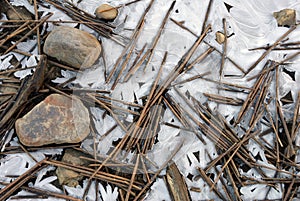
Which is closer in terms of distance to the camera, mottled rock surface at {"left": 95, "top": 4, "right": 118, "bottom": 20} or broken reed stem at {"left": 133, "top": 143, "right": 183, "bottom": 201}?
broken reed stem at {"left": 133, "top": 143, "right": 183, "bottom": 201}

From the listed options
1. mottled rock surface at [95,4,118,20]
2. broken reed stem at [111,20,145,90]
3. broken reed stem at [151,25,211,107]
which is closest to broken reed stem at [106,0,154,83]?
broken reed stem at [111,20,145,90]

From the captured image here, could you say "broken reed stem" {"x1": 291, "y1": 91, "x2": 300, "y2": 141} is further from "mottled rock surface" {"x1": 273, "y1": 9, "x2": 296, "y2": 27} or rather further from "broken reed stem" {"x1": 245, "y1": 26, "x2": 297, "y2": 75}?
"mottled rock surface" {"x1": 273, "y1": 9, "x2": 296, "y2": 27}

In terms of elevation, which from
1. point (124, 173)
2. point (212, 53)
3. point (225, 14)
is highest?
point (225, 14)

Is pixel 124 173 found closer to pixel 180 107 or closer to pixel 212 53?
pixel 180 107

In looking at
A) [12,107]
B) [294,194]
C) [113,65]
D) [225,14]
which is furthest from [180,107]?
[12,107]

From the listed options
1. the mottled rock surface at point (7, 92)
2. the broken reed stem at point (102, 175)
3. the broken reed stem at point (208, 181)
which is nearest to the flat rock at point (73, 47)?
the mottled rock surface at point (7, 92)

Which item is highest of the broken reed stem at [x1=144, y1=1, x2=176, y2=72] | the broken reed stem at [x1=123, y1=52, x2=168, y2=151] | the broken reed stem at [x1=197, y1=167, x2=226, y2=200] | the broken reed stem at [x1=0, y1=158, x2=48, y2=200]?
the broken reed stem at [x1=144, y1=1, x2=176, y2=72]

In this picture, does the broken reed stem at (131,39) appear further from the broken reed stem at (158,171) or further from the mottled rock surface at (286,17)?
the mottled rock surface at (286,17)
